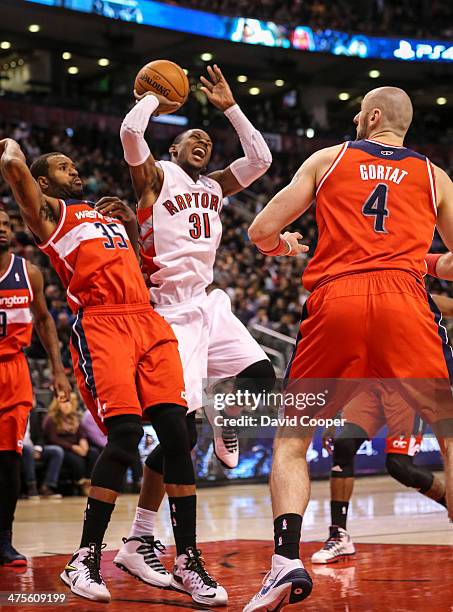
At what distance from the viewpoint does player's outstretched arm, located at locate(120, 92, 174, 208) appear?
4.95 meters

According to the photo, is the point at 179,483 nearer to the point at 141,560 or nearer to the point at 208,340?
the point at 141,560

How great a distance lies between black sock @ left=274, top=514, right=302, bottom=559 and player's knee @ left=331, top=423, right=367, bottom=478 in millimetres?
2393

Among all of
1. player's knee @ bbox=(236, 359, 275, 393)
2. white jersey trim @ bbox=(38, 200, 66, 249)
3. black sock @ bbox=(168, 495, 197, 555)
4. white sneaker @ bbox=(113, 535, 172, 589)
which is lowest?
white sneaker @ bbox=(113, 535, 172, 589)

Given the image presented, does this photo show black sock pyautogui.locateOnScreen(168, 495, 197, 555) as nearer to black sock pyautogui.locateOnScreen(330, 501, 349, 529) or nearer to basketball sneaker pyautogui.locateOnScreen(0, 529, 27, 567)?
basketball sneaker pyautogui.locateOnScreen(0, 529, 27, 567)

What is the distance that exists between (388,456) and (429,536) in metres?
0.90

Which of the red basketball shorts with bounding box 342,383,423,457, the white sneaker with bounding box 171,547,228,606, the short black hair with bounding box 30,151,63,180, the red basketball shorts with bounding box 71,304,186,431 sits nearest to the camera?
the white sneaker with bounding box 171,547,228,606

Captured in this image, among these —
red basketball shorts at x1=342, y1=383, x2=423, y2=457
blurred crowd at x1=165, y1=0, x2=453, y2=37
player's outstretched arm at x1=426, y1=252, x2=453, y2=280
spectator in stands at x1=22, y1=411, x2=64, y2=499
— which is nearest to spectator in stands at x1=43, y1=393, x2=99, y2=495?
spectator in stands at x1=22, y1=411, x2=64, y2=499

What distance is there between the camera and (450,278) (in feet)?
15.1

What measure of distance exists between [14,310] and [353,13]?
98.4 feet

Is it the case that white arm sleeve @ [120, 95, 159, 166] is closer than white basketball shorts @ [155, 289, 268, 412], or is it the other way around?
white arm sleeve @ [120, 95, 159, 166]

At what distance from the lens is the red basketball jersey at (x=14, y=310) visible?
20.2 ft

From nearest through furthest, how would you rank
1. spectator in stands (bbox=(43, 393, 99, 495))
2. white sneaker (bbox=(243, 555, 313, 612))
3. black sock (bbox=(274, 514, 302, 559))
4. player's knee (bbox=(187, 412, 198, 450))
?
white sneaker (bbox=(243, 555, 313, 612))
black sock (bbox=(274, 514, 302, 559))
player's knee (bbox=(187, 412, 198, 450))
spectator in stands (bbox=(43, 393, 99, 495))

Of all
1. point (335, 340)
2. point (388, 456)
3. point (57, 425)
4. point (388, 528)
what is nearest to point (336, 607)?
point (335, 340)

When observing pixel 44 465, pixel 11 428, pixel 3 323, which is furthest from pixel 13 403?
pixel 44 465
